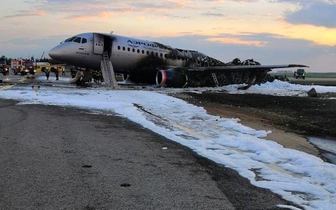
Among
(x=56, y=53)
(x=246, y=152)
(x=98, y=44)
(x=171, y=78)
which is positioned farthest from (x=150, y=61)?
(x=246, y=152)

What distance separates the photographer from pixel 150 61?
92.4ft

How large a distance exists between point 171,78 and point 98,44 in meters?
5.45

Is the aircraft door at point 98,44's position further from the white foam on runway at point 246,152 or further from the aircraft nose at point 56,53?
the white foam on runway at point 246,152

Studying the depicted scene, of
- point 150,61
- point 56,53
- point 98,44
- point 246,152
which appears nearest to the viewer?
point 246,152

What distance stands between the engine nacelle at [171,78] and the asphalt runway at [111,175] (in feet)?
58.8

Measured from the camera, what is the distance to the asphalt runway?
4164 millimetres

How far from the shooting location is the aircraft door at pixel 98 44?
25094 millimetres

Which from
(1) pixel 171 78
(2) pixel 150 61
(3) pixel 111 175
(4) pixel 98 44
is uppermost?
(4) pixel 98 44

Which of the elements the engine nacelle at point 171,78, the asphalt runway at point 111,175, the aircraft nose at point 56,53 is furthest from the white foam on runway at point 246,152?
the engine nacelle at point 171,78

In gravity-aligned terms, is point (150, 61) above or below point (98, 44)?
below

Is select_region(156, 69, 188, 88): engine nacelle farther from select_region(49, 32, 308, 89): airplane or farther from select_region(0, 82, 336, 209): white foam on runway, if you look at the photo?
select_region(0, 82, 336, 209): white foam on runway

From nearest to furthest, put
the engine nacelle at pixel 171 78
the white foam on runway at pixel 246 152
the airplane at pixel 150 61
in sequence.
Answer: the white foam on runway at pixel 246 152 < the airplane at pixel 150 61 < the engine nacelle at pixel 171 78

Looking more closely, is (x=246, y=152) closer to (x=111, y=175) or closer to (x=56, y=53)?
(x=111, y=175)

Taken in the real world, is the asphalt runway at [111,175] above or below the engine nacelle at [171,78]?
below
